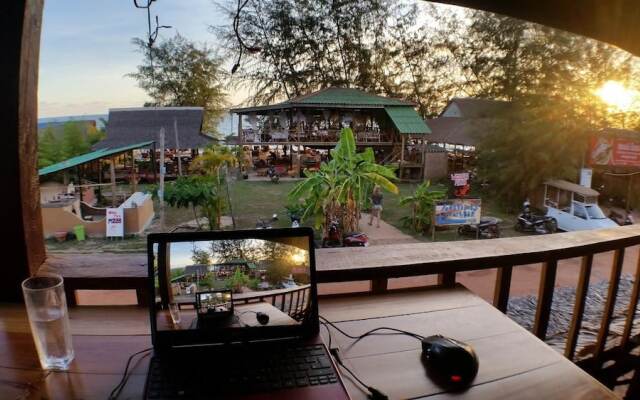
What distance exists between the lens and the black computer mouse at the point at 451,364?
1.72 feet

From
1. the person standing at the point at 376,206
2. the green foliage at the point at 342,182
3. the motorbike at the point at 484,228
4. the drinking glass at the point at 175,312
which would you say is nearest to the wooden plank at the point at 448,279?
the drinking glass at the point at 175,312

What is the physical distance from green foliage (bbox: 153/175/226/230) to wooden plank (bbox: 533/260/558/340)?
2397mm

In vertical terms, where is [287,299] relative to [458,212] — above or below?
above

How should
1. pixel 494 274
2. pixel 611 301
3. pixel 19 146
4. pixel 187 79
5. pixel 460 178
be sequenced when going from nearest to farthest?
pixel 19 146
pixel 611 301
pixel 187 79
pixel 460 178
pixel 494 274

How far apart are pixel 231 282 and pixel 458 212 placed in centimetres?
316

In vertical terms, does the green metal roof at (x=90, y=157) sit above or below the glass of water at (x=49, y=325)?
above

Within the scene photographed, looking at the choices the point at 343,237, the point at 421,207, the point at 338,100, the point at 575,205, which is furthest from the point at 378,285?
the point at 575,205

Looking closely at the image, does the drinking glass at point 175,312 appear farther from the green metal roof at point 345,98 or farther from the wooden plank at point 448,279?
the green metal roof at point 345,98

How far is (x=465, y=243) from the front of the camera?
3.16ft

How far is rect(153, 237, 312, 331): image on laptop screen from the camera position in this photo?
1.83 feet

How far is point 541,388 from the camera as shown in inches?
20.6

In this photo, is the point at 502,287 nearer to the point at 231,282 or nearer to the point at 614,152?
the point at 231,282

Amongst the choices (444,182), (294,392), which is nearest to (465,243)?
(294,392)

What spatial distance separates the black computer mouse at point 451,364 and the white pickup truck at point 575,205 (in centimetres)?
344
